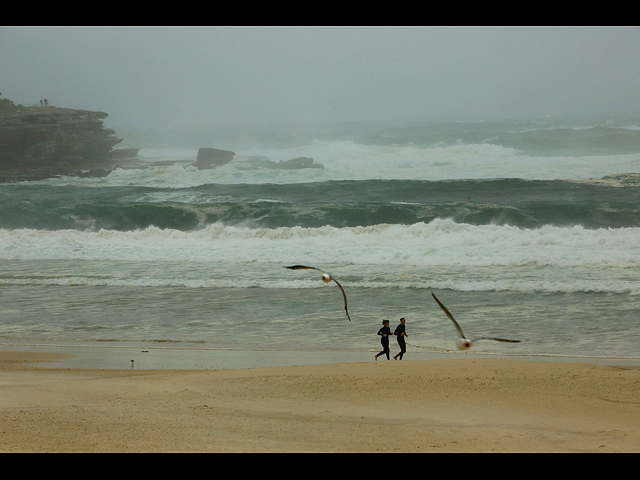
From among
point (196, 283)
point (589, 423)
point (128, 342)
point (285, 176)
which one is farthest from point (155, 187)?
point (589, 423)

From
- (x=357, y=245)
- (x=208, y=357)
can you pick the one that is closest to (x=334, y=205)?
(x=357, y=245)

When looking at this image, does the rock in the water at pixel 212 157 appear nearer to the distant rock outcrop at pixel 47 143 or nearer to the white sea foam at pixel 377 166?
the white sea foam at pixel 377 166

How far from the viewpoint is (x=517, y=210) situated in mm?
20703

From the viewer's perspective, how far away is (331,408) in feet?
16.9

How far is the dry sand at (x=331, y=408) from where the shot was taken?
13.9 feet

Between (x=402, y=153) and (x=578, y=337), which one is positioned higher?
(x=402, y=153)

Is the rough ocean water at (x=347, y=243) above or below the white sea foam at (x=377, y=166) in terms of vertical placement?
below

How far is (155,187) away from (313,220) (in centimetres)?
959

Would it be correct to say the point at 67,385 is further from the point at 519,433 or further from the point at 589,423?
the point at 589,423

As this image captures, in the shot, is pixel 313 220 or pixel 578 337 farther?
pixel 313 220

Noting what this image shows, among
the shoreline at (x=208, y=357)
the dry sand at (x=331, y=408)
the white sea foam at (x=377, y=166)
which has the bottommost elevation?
the shoreline at (x=208, y=357)

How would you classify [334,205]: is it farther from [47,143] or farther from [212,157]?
[47,143]

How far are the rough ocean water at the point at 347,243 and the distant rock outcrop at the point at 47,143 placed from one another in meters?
1.53

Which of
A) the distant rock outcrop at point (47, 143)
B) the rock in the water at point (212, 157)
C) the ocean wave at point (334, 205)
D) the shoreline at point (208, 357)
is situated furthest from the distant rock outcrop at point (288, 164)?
the shoreline at point (208, 357)
